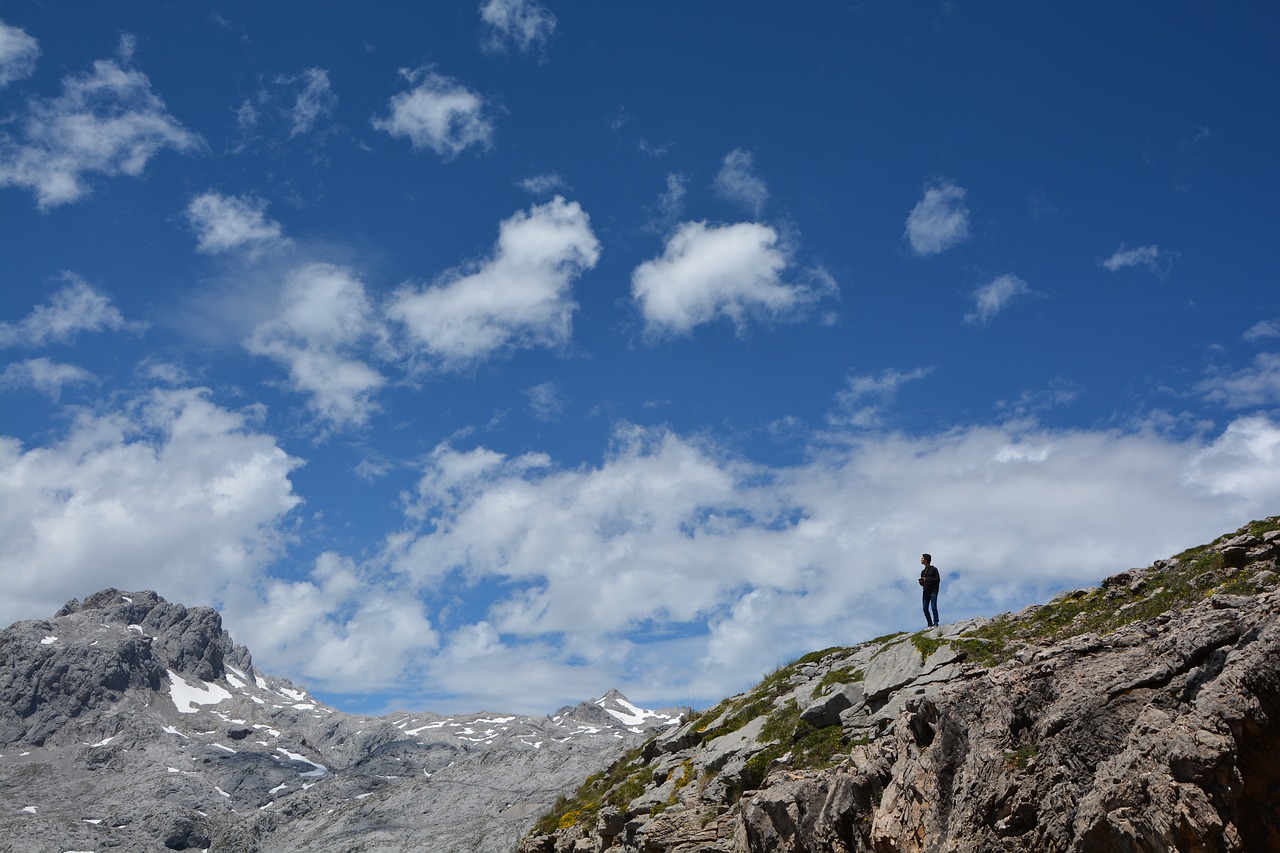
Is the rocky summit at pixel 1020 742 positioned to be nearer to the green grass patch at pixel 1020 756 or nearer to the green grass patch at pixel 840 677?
the green grass patch at pixel 1020 756

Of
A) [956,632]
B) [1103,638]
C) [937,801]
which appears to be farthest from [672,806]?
[1103,638]

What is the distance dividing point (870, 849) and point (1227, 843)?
312 inches

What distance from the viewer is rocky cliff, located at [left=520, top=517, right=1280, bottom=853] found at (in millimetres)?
12969

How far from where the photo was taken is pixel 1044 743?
15898 millimetres

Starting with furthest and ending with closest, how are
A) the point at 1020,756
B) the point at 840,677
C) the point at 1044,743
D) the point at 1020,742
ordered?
1. the point at 840,677
2. the point at 1020,742
3. the point at 1020,756
4. the point at 1044,743

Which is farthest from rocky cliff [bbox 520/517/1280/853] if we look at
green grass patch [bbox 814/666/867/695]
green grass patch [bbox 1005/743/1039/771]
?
green grass patch [bbox 814/666/867/695]

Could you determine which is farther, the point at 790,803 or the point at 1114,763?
the point at 790,803

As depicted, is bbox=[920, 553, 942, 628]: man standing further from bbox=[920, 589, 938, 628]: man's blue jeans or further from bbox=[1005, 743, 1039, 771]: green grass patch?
bbox=[1005, 743, 1039, 771]: green grass patch

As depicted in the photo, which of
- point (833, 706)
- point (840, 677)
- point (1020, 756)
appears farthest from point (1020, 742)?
point (840, 677)

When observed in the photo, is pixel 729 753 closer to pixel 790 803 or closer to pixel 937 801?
pixel 790 803

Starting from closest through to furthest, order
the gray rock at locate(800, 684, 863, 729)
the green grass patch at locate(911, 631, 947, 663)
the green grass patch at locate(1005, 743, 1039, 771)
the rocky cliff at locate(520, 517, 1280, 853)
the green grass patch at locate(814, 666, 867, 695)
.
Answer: the rocky cliff at locate(520, 517, 1280, 853)
the green grass patch at locate(1005, 743, 1039, 771)
the green grass patch at locate(911, 631, 947, 663)
the gray rock at locate(800, 684, 863, 729)
the green grass patch at locate(814, 666, 867, 695)

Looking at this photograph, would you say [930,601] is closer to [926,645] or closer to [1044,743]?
[926,645]

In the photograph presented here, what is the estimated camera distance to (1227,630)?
1485 centimetres

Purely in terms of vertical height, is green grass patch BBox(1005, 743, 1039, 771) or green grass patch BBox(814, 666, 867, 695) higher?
green grass patch BBox(814, 666, 867, 695)
